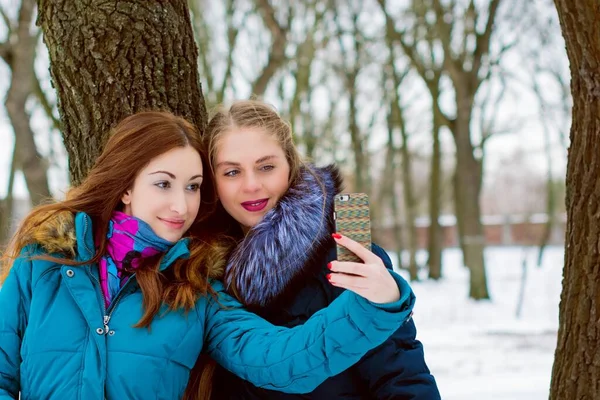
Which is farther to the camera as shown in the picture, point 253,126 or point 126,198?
point 253,126

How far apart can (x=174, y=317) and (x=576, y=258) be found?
191cm

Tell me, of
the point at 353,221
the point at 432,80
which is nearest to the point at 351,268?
the point at 353,221

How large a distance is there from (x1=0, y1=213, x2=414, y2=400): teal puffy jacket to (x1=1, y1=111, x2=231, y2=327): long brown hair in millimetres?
58

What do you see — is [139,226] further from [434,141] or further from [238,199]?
[434,141]

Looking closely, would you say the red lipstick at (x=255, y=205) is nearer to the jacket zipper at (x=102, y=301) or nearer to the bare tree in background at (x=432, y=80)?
the jacket zipper at (x=102, y=301)

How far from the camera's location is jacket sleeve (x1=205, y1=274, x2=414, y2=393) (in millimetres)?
1974

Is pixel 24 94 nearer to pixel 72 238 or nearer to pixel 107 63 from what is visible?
pixel 107 63

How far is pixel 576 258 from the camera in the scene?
9.95 ft

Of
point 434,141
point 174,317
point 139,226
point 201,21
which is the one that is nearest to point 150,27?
point 139,226

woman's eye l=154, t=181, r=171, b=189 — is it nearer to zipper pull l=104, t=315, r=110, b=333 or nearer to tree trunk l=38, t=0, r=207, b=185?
zipper pull l=104, t=315, r=110, b=333

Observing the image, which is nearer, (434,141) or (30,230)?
Answer: (30,230)

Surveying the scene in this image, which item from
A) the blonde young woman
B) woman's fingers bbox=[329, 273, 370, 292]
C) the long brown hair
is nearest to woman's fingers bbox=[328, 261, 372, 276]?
woman's fingers bbox=[329, 273, 370, 292]

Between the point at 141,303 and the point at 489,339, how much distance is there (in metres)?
Result: 8.09

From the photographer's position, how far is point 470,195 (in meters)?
13.0
